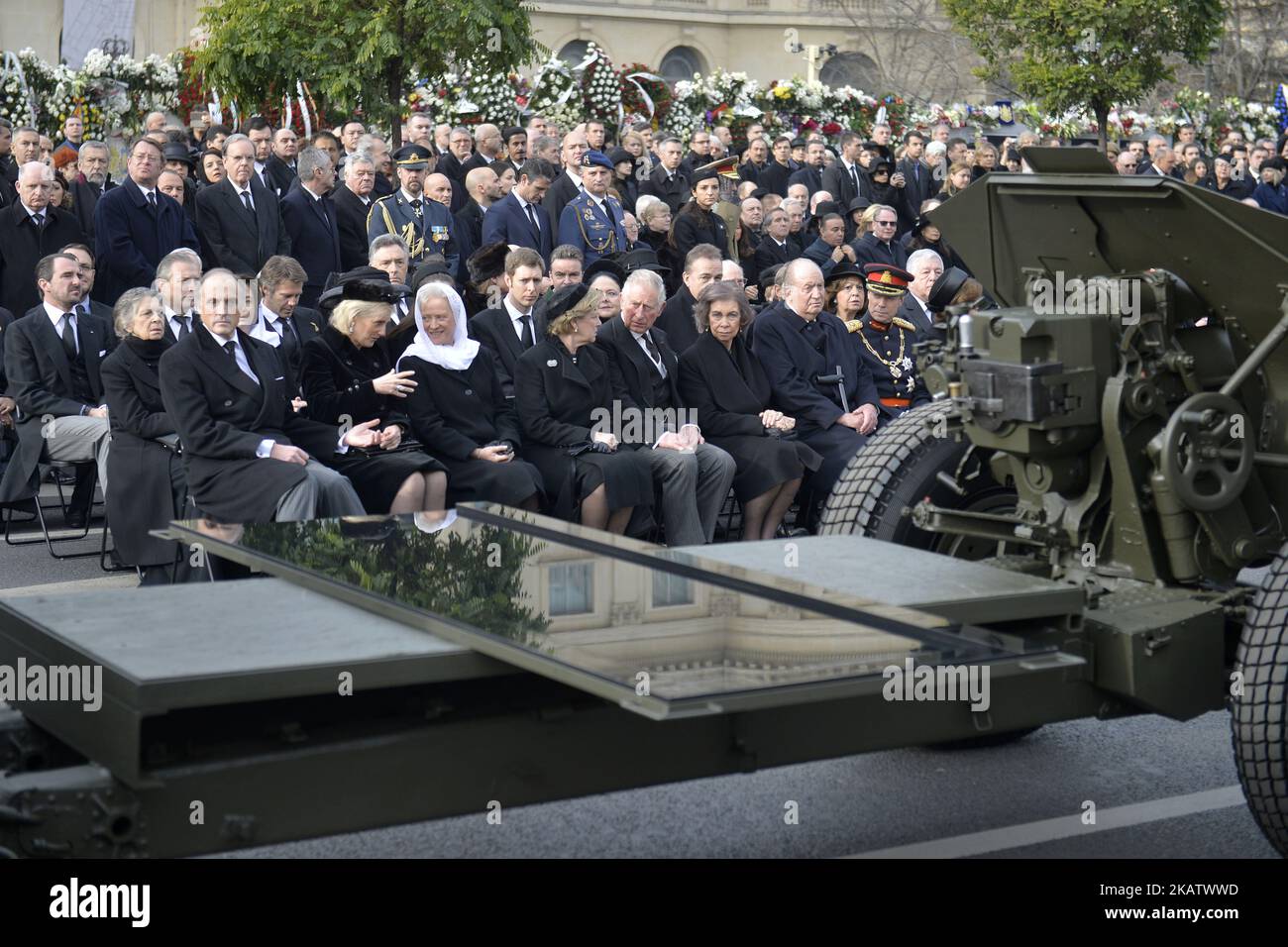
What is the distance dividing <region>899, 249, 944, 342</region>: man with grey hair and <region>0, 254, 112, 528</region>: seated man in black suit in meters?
4.86

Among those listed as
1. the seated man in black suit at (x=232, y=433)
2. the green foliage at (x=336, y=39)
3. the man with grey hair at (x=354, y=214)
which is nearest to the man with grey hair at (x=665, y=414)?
the seated man in black suit at (x=232, y=433)

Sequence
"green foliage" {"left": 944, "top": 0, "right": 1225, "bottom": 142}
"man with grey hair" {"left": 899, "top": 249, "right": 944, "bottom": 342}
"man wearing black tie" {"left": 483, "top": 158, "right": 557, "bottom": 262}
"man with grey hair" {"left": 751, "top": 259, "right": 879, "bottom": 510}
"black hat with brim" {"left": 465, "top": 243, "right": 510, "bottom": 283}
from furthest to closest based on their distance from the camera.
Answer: "green foliage" {"left": 944, "top": 0, "right": 1225, "bottom": 142} < "man wearing black tie" {"left": 483, "top": 158, "right": 557, "bottom": 262} < "man with grey hair" {"left": 899, "top": 249, "right": 944, "bottom": 342} < "black hat with brim" {"left": 465, "top": 243, "right": 510, "bottom": 283} < "man with grey hair" {"left": 751, "top": 259, "right": 879, "bottom": 510}

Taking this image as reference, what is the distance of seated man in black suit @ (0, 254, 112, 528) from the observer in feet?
29.2

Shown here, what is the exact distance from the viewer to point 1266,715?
4.45 metres

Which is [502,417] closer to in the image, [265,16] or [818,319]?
[818,319]

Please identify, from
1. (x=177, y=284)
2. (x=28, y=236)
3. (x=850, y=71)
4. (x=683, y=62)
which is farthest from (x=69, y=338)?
(x=683, y=62)

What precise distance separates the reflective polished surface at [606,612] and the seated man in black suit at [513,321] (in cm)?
417

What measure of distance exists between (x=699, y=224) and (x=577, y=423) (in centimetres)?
554

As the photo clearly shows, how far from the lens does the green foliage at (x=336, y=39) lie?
1492 centimetres

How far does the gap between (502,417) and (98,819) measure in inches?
220

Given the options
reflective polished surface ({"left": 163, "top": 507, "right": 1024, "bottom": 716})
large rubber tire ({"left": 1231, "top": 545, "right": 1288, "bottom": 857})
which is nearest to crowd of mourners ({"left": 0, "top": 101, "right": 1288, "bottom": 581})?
large rubber tire ({"left": 1231, "top": 545, "right": 1288, "bottom": 857})

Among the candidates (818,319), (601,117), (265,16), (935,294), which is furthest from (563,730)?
(601,117)

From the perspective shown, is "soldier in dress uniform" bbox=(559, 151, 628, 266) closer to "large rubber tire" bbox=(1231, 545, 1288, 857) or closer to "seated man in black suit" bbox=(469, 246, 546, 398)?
"seated man in black suit" bbox=(469, 246, 546, 398)
